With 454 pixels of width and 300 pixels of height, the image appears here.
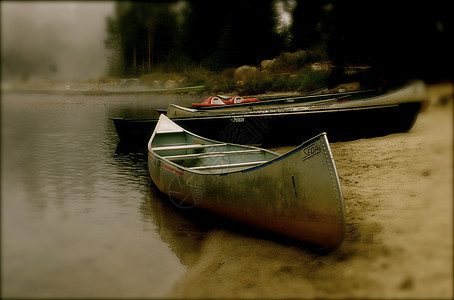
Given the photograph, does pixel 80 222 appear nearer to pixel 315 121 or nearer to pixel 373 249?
pixel 373 249

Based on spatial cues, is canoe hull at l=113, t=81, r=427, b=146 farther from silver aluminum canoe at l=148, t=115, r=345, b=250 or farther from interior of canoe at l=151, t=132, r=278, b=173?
silver aluminum canoe at l=148, t=115, r=345, b=250

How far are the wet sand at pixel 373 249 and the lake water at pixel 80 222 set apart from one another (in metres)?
0.53

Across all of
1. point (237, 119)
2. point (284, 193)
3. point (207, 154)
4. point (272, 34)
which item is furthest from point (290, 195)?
point (272, 34)

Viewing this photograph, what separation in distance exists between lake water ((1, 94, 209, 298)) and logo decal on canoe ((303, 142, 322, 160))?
2037 mm

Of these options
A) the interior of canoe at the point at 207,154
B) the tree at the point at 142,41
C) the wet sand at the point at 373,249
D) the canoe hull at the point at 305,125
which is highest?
the tree at the point at 142,41

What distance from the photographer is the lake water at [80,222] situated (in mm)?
1814

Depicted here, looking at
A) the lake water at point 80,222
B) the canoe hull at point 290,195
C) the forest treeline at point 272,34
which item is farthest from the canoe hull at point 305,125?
the canoe hull at point 290,195

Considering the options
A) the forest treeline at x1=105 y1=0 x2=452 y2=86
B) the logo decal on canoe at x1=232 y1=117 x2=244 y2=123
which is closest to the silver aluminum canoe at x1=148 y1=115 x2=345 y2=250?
the forest treeline at x1=105 y1=0 x2=452 y2=86

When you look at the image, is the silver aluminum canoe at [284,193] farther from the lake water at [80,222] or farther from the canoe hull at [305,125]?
the canoe hull at [305,125]

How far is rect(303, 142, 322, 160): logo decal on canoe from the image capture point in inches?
155

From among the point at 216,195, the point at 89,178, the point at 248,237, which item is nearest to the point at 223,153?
the point at 216,195

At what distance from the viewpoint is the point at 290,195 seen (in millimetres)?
4223

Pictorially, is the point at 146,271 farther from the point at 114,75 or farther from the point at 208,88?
the point at 208,88

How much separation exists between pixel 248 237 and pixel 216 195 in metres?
0.77
